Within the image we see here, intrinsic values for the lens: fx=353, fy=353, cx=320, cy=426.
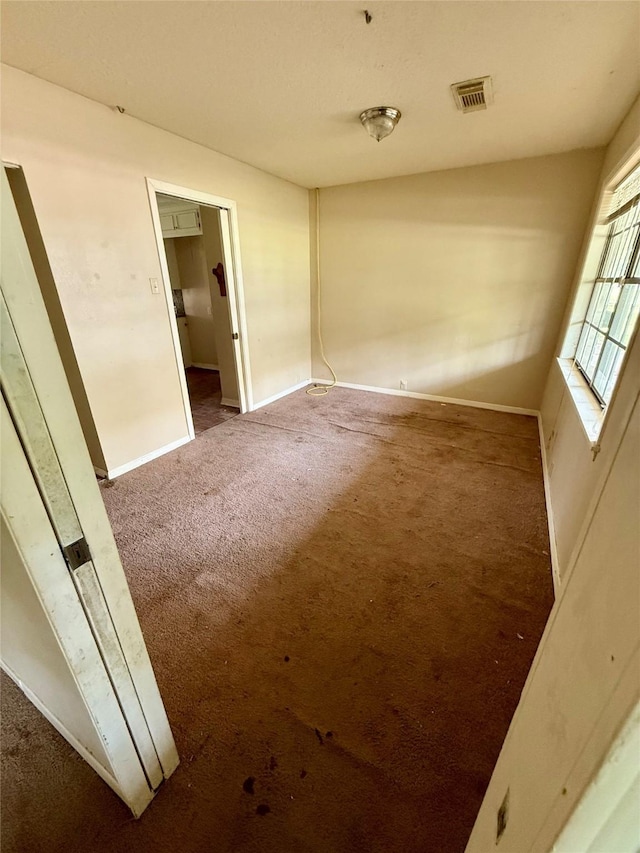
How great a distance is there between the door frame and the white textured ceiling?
15.5 inches

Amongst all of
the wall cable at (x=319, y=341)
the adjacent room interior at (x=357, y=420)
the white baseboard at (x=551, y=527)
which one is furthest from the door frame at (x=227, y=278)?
the white baseboard at (x=551, y=527)

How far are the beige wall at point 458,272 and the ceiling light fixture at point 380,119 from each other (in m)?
1.54

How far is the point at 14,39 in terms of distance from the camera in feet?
5.30

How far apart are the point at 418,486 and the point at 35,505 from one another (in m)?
2.34

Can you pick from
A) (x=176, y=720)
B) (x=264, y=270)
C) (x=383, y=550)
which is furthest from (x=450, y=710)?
(x=264, y=270)

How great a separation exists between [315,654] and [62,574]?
3.63 feet

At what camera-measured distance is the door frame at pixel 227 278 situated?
8.86ft

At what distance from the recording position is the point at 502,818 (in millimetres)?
595

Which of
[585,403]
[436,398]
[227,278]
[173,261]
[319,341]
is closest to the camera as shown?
[585,403]

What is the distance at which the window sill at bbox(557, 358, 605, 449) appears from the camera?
6.09 ft

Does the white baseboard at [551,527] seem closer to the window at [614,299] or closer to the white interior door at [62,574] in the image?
the window at [614,299]

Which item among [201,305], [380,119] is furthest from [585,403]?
[201,305]

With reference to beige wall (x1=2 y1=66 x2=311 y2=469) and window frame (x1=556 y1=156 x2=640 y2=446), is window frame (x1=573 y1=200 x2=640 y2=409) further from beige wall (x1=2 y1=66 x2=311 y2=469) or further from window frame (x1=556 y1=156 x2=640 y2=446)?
beige wall (x1=2 y1=66 x2=311 y2=469)

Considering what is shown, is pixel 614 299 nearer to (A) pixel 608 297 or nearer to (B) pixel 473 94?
(A) pixel 608 297
